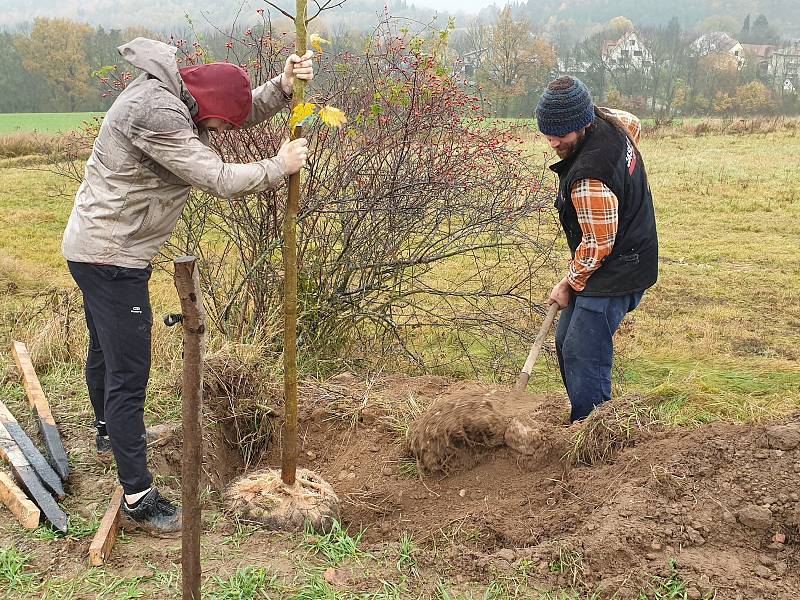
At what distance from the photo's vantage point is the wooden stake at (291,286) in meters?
2.99

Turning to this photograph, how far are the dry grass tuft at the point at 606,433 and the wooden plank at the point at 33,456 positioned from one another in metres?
2.67

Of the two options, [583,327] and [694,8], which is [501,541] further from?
[694,8]

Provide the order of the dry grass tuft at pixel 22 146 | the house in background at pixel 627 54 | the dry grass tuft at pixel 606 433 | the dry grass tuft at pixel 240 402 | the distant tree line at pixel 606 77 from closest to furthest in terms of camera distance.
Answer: the dry grass tuft at pixel 606 433
the dry grass tuft at pixel 240 402
the dry grass tuft at pixel 22 146
the distant tree line at pixel 606 77
the house in background at pixel 627 54

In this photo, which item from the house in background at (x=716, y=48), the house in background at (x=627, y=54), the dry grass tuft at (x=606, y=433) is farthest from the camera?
the house in background at (x=716, y=48)

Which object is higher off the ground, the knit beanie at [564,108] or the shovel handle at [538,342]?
the knit beanie at [564,108]

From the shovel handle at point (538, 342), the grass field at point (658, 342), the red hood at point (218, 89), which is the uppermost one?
the red hood at point (218, 89)

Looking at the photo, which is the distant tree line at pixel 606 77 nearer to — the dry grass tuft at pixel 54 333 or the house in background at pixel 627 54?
the house in background at pixel 627 54

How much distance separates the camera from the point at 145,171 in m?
2.98

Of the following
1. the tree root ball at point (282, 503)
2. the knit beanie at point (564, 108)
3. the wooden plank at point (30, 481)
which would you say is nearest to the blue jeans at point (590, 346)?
the knit beanie at point (564, 108)

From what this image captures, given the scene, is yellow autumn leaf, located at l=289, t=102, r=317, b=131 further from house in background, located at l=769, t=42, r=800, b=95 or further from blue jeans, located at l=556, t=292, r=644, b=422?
house in background, located at l=769, t=42, r=800, b=95

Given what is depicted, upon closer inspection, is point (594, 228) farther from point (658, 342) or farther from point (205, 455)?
point (658, 342)

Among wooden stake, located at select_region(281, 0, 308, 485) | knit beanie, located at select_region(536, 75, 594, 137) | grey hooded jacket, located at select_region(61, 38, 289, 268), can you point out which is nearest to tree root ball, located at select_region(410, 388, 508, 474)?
wooden stake, located at select_region(281, 0, 308, 485)

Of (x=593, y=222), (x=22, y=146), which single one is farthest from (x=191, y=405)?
(x=22, y=146)

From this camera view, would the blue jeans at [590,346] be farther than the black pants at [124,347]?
Yes
